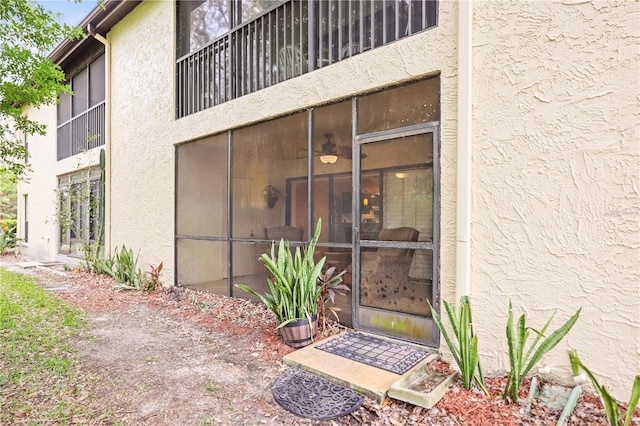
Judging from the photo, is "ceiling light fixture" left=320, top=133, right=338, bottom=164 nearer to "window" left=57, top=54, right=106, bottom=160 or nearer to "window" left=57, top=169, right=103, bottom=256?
"window" left=57, top=169, right=103, bottom=256

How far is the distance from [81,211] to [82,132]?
2.15m

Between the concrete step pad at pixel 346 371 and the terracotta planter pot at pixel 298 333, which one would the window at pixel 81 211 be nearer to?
the terracotta planter pot at pixel 298 333

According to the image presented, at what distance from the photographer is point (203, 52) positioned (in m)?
5.89

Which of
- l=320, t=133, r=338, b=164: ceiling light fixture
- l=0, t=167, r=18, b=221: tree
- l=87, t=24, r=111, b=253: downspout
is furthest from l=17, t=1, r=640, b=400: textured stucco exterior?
l=0, t=167, r=18, b=221: tree

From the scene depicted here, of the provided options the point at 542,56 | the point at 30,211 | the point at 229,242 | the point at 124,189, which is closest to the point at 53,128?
the point at 30,211

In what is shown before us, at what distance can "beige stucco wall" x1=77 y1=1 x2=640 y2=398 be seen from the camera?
233 centimetres

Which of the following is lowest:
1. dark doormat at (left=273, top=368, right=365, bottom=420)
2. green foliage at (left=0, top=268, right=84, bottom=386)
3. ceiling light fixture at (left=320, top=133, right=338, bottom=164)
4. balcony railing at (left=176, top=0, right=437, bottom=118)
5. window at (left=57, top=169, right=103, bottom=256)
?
green foliage at (left=0, top=268, right=84, bottom=386)

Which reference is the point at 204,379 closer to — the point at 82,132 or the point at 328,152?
the point at 328,152

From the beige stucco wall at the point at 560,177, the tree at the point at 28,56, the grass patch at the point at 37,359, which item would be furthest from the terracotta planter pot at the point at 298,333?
the tree at the point at 28,56

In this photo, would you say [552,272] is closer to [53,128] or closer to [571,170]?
[571,170]

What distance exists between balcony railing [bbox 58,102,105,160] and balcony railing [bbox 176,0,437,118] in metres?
3.70

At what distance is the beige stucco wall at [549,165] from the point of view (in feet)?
7.63

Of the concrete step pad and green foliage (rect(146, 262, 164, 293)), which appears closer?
the concrete step pad

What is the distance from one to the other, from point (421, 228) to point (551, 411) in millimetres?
1627
